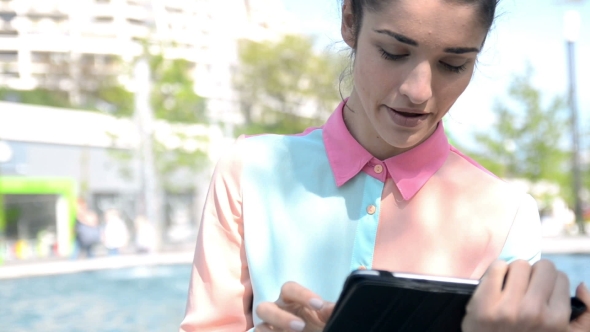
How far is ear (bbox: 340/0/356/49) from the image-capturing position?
116cm

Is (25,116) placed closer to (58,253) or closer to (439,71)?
(58,253)

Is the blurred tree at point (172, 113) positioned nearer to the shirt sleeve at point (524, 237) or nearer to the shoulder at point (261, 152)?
the shoulder at point (261, 152)

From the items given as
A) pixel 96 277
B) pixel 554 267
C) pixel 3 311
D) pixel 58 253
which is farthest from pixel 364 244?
pixel 58 253

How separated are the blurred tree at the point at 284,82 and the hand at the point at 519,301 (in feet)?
82.4

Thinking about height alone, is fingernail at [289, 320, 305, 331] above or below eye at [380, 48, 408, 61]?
below

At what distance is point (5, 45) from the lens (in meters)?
37.9

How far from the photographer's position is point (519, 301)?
71 centimetres

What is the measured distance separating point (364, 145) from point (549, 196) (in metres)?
22.4

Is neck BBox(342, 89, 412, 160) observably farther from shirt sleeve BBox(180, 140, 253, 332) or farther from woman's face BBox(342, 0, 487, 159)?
shirt sleeve BBox(180, 140, 253, 332)

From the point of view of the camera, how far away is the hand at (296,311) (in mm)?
811

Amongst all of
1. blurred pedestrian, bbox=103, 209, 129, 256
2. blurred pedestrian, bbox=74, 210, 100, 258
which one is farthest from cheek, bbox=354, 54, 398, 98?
blurred pedestrian, bbox=74, 210, 100, 258

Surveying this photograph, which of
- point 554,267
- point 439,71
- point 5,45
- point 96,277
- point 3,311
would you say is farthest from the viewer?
point 5,45

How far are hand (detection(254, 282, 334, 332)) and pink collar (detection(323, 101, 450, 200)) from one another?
323 millimetres

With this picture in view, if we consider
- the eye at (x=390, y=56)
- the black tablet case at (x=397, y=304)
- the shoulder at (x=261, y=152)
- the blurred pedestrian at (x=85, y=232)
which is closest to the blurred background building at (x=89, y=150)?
the blurred pedestrian at (x=85, y=232)
